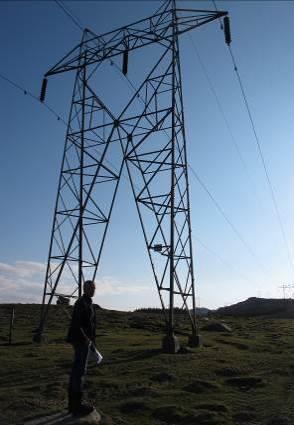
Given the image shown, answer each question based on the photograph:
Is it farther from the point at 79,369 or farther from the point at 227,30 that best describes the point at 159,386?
the point at 227,30

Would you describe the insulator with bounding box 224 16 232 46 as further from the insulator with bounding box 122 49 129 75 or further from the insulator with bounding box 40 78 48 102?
the insulator with bounding box 40 78 48 102

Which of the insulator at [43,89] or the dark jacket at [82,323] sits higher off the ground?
the insulator at [43,89]

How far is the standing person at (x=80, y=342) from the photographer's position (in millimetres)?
8203

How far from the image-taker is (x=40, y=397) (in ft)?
34.3

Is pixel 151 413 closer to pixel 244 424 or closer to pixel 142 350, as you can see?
pixel 244 424

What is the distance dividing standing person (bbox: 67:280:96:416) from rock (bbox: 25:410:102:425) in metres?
0.11

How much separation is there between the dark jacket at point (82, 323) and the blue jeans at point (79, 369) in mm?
134

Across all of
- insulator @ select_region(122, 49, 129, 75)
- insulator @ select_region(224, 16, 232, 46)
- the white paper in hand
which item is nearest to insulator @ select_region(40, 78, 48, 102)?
insulator @ select_region(122, 49, 129, 75)

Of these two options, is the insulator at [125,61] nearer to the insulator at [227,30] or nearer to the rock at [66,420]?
the insulator at [227,30]

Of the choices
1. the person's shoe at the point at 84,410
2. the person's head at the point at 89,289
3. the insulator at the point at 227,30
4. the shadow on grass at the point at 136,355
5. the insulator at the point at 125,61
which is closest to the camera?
the person's shoe at the point at 84,410

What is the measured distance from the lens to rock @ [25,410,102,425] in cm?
772

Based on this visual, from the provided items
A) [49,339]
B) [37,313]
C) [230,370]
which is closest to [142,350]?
[230,370]

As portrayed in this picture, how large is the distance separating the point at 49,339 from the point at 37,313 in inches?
804

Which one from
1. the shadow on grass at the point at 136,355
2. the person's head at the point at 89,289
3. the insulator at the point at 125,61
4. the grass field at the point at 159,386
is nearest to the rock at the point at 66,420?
the grass field at the point at 159,386
